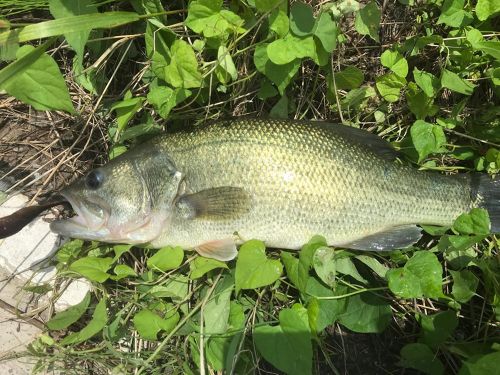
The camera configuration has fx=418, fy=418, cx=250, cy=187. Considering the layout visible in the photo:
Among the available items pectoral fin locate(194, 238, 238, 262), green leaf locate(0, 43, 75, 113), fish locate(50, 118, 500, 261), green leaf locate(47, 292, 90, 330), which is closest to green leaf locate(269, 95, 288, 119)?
fish locate(50, 118, 500, 261)

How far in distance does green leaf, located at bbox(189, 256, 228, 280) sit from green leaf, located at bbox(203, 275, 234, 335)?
0.48ft

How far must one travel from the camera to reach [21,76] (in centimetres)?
208

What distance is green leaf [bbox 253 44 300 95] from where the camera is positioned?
8.31ft

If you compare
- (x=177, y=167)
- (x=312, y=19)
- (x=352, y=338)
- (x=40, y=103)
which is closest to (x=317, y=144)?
(x=312, y=19)

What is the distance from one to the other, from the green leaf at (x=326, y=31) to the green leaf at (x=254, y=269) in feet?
4.21

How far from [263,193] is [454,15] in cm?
167

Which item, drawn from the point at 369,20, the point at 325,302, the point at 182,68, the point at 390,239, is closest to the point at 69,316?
the point at 325,302

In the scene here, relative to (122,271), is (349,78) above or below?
above

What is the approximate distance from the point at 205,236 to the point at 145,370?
1.04m

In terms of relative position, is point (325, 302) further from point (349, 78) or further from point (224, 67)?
point (224, 67)

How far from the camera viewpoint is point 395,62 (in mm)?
2717

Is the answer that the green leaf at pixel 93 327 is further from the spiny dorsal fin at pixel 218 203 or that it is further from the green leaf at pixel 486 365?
the green leaf at pixel 486 365

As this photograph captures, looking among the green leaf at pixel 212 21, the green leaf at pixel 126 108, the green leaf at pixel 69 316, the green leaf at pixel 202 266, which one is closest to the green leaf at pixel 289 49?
the green leaf at pixel 212 21

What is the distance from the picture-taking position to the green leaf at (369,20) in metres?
2.49
